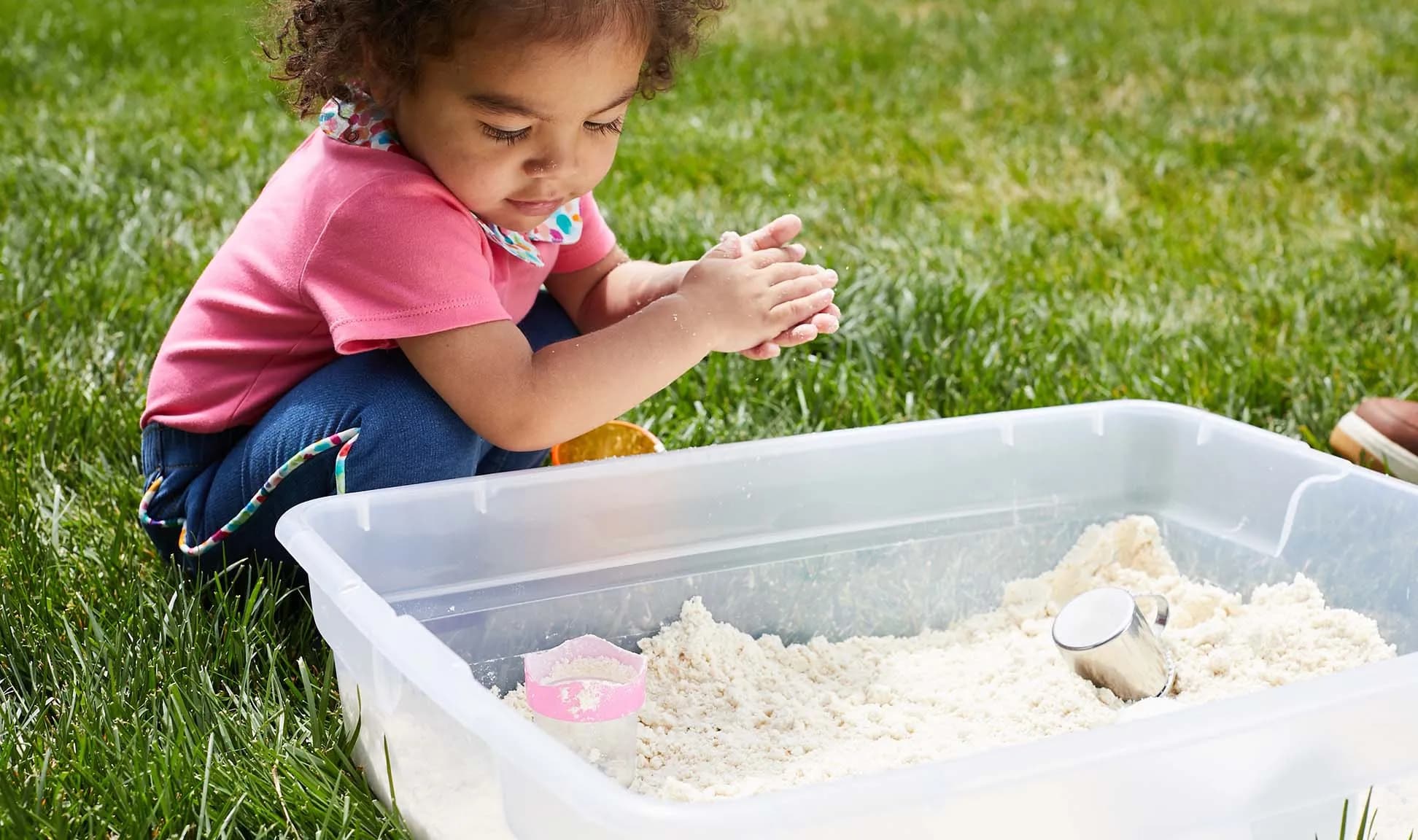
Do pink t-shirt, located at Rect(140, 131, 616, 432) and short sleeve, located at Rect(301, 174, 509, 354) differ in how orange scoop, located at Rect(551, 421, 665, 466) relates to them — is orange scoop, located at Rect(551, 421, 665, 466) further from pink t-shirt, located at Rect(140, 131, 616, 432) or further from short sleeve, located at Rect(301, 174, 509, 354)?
short sleeve, located at Rect(301, 174, 509, 354)

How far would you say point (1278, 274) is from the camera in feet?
8.36

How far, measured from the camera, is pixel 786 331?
1458mm

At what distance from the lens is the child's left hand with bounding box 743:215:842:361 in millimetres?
1428

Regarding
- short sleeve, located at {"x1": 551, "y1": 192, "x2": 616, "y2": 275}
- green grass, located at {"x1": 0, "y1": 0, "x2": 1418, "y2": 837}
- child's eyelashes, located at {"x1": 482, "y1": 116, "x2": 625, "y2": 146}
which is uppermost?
child's eyelashes, located at {"x1": 482, "y1": 116, "x2": 625, "y2": 146}

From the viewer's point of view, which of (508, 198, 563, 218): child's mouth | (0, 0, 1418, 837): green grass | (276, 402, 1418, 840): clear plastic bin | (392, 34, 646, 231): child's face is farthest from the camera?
(508, 198, 563, 218): child's mouth

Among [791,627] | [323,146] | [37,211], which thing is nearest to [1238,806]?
[791,627]

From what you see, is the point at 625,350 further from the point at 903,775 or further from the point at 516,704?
the point at 903,775

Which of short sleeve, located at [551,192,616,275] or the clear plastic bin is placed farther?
short sleeve, located at [551,192,616,275]

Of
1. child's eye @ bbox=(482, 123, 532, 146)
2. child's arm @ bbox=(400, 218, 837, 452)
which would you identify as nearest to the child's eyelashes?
child's eye @ bbox=(482, 123, 532, 146)

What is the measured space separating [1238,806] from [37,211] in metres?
2.34

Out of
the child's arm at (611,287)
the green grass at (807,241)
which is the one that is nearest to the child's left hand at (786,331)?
the child's arm at (611,287)

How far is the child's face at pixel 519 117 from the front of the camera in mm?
1281

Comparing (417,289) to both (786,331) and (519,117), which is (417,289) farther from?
(786,331)

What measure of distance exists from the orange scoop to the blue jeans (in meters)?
0.27
